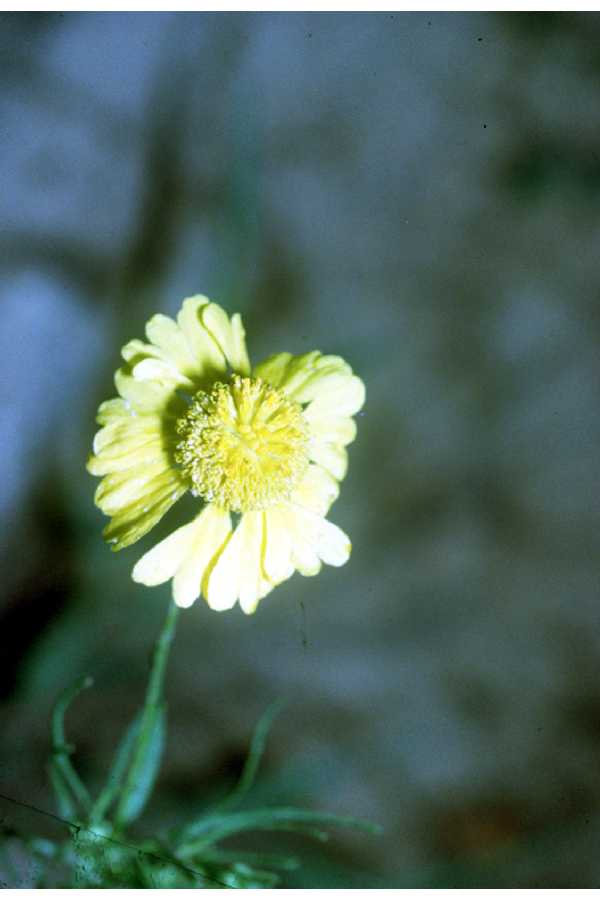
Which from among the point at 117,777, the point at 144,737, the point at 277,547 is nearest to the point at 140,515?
the point at 277,547

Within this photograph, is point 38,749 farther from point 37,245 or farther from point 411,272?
point 411,272

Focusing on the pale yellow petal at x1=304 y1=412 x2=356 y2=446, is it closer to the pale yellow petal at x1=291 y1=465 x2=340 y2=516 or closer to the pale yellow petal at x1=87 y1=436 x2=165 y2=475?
the pale yellow petal at x1=291 y1=465 x2=340 y2=516

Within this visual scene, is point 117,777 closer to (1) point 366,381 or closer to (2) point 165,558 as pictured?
(2) point 165,558

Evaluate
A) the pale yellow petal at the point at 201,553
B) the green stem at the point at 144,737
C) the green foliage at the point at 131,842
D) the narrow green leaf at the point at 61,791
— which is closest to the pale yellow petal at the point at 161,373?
the pale yellow petal at the point at 201,553

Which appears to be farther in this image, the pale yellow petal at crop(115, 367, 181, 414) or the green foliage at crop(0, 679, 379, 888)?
the green foliage at crop(0, 679, 379, 888)

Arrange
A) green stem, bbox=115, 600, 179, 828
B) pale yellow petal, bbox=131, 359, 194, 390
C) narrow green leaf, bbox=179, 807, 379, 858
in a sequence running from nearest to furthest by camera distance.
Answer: pale yellow petal, bbox=131, 359, 194, 390 → green stem, bbox=115, 600, 179, 828 → narrow green leaf, bbox=179, 807, 379, 858

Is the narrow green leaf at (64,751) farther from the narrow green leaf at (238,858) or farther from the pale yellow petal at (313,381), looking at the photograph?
the pale yellow petal at (313,381)

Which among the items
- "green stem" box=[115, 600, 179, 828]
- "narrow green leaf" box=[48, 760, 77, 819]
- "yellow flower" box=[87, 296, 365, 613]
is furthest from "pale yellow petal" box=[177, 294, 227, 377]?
"narrow green leaf" box=[48, 760, 77, 819]

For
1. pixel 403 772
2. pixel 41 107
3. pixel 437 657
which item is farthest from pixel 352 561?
pixel 41 107
